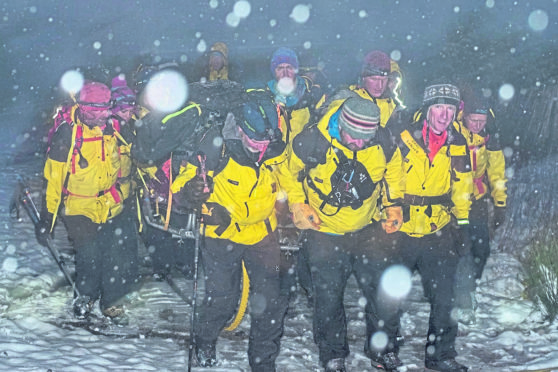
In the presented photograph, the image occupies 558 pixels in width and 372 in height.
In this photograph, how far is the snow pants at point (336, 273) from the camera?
4.85 m

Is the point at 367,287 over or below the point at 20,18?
below

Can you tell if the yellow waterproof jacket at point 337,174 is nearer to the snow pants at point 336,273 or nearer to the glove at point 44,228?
the snow pants at point 336,273

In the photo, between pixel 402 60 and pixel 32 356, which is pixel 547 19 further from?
pixel 32 356

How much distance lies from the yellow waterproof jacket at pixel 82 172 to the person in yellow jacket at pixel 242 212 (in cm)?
134

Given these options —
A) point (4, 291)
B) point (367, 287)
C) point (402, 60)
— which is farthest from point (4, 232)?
point (402, 60)

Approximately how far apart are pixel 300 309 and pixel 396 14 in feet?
172

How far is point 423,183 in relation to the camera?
16.1ft

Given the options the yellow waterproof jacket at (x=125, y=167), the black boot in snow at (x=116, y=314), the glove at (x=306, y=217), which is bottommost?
the black boot in snow at (x=116, y=314)

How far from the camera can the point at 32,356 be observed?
510 centimetres

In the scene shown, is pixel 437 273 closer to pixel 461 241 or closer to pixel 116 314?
pixel 461 241

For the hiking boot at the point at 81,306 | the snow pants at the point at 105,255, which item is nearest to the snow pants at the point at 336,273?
the snow pants at the point at 105,255

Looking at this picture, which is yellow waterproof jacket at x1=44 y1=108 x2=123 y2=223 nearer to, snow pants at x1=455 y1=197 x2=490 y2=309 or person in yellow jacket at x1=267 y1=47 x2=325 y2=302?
person in yellow jacket at x1=267 y1=47 x2=325 y2=302

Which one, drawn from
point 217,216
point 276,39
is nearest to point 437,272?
point 217,216

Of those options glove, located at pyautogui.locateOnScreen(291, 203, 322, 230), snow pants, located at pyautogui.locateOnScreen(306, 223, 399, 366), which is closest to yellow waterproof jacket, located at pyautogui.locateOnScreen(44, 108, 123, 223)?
glove, located at pyautogui.locateOnScreen(291, 203, 322, 230)
